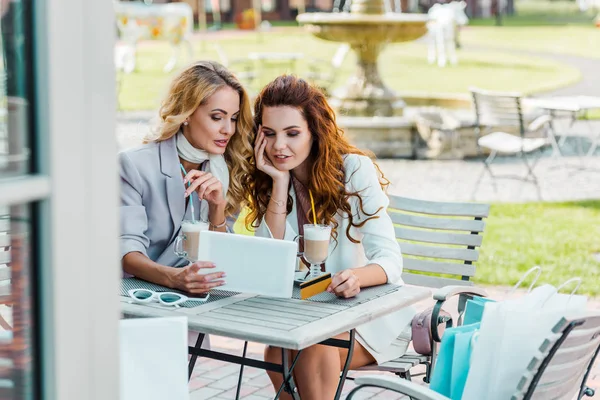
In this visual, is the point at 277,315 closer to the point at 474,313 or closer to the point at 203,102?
the point at 474,313

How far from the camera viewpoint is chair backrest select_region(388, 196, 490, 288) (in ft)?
14.6

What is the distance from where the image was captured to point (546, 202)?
9.45m

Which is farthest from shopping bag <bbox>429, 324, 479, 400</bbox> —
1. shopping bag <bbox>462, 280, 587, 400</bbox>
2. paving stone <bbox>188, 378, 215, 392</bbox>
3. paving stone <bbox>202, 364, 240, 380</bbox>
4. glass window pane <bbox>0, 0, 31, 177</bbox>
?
paving stone <bbox>202, 364, 240, 380</bbox>

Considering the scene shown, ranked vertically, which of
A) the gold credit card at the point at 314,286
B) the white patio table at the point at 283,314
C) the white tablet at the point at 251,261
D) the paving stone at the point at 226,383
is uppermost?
the white tablet at the point at 251,261

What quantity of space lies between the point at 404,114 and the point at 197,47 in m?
16.5

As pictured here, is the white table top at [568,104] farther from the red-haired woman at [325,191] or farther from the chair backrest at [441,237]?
the red-haired woman at [325,191]

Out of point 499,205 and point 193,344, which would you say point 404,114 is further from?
point 193,344

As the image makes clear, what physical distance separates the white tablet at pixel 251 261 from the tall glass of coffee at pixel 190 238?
0.63 ft

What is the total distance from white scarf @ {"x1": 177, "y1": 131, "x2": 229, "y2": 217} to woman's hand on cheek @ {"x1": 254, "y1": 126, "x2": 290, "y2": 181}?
0.15m

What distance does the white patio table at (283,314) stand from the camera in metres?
2.84

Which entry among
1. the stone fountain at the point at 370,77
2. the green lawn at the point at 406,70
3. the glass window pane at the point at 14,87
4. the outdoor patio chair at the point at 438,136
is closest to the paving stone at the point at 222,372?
the glass window pane at the point at 14,87

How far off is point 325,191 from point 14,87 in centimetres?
234

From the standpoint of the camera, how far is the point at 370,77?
44.6 ft

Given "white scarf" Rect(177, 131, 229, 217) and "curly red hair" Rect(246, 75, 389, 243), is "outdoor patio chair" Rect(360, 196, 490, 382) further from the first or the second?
"white scarf" Rect(177, 131, 229, 217)
